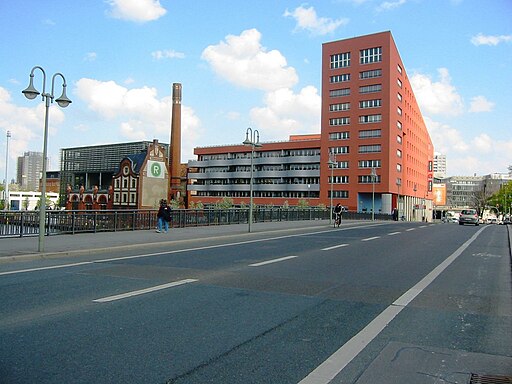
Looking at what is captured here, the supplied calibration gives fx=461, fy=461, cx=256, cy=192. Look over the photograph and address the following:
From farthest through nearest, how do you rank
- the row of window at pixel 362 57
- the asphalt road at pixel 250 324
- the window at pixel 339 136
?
the window at pixel 339 136, the row of window at pixel 362 57, the asphalt road at pixel 250 324

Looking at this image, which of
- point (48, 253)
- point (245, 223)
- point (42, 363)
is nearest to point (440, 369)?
point (42, 363)

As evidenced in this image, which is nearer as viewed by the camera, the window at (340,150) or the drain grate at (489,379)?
the drain grate at (489,379)

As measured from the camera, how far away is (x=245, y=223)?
113 ft

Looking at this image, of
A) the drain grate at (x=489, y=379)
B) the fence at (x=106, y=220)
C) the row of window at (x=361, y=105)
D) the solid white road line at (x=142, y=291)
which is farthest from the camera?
the row of window at (x=361, y=105)

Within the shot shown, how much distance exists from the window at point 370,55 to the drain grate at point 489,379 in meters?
82.6

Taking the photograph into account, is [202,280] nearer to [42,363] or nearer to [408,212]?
[42,363]

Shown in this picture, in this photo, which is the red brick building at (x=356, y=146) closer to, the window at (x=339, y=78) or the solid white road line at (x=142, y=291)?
the window at (x=339, y=78)

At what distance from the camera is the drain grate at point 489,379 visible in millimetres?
4234

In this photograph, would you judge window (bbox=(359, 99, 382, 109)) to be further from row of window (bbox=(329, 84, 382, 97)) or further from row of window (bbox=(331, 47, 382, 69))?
row of window (bbox=(331, 47, 382, 69))

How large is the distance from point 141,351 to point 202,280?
4.51m

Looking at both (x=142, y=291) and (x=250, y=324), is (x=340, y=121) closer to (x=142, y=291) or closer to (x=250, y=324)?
(x=142, y=291)

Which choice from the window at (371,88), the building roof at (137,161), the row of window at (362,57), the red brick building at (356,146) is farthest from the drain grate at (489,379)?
the row of window at (362,57)

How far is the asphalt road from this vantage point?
4422 millimetres

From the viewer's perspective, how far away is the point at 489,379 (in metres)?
4.31
